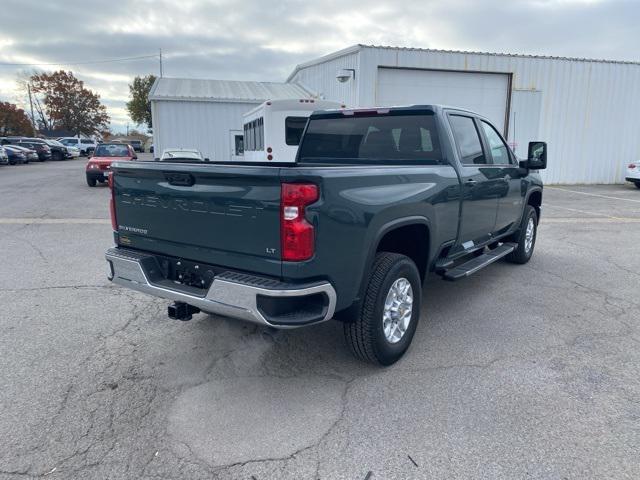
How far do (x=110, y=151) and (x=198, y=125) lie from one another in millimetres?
4327

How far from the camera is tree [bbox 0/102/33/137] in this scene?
56556 mm

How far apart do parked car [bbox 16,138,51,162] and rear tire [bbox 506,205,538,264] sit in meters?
37.3

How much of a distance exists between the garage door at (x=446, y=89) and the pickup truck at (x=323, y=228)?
1207 centimetres

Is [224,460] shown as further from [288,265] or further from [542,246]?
[542,246]

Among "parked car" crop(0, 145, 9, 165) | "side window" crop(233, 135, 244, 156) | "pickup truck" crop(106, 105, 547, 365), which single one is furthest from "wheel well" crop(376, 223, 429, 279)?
"parked car" crop(0, 145, 9, 165)

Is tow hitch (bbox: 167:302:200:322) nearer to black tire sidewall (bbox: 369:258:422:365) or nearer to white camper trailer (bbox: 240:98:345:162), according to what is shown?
black tire sidewall (bbox: 369:258:422:365)

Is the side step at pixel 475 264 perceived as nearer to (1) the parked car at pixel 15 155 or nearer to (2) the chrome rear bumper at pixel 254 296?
(2) the chrome rear bumper at pixel 254 296

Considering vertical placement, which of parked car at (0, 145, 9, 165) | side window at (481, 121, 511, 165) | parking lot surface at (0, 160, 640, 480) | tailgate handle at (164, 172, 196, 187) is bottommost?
parking lot surface at (0, 160, 640, 480)

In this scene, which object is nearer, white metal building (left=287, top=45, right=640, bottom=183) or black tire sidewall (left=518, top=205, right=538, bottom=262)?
black tire sidewall (left=518, top=205, right=538, bottom=262)

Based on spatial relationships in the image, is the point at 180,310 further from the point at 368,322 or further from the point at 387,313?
the point at 387,313

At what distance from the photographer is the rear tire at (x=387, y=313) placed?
346 cm

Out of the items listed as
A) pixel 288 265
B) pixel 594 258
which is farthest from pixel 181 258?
pixel 594 258

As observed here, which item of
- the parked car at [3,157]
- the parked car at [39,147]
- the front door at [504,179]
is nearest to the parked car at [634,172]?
the front door at [504,179]

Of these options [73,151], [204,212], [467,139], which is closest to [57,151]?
[73,151]
